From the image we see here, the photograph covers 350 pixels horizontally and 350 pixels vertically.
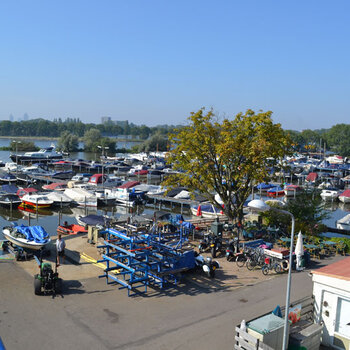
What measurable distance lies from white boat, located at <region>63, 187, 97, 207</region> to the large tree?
22.5 m

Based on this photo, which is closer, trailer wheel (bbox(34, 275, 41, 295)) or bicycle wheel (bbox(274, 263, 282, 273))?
trailer wheel (bbox(34, 275, 41, 295))

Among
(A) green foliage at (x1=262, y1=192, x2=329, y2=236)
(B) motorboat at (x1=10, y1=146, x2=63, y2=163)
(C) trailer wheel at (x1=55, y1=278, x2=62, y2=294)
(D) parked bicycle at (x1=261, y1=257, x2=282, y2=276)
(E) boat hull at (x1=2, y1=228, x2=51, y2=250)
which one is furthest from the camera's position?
(B) motorboat at (x1=10, y1=146, x2=63, y2=163)

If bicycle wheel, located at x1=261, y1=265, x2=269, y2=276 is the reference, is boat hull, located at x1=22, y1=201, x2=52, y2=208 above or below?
below

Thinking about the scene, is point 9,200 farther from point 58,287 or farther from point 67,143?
point 67,143

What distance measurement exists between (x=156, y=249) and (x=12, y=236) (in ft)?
30.1

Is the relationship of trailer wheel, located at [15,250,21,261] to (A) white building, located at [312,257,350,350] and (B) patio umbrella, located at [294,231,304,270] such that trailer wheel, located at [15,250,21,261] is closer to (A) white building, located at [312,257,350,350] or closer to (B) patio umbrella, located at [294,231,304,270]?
(B) patio umbrella, located at [294,231,304,270]

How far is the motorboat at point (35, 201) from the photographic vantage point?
4419 cm

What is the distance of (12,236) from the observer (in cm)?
2191

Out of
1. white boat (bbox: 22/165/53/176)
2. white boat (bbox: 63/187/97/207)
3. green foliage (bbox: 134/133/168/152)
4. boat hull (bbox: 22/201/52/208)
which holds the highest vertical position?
green foliage (bbox: 134/133/168/152)

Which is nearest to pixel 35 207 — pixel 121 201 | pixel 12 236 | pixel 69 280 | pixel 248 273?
pixel 121 201

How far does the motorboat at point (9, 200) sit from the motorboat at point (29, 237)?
80.3ft

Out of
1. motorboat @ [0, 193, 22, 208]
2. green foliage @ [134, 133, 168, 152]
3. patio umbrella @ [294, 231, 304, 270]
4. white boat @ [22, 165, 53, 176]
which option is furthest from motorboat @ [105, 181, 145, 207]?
green foliage @ [134, 133, 168, 152]

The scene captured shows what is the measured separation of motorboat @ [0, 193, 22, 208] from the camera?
148 ft

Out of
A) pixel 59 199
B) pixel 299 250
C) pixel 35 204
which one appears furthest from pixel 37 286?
pixel 59 199
